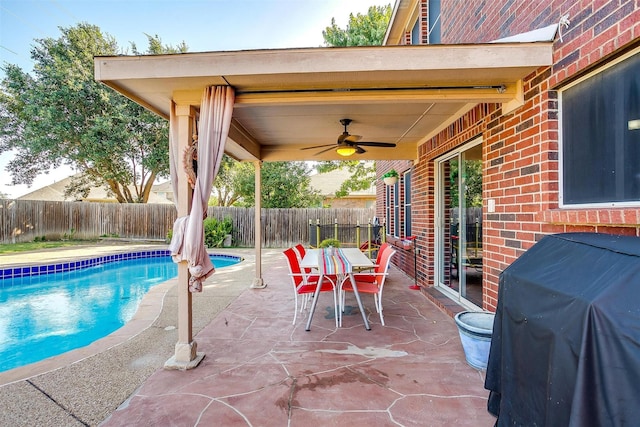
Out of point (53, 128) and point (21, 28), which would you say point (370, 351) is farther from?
point (21, 28)

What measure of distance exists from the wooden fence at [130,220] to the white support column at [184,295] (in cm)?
962

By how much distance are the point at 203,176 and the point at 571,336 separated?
2680 millimetres

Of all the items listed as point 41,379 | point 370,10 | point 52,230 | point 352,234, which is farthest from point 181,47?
point 41,379

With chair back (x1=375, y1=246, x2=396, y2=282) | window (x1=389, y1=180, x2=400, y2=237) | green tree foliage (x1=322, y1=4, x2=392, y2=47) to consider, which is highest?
green tree foliage (x1=322, y1=4, x2=392, y2=47)

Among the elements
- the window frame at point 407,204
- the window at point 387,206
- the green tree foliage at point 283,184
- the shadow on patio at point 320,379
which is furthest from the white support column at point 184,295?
the green tree foliage at point 283,184

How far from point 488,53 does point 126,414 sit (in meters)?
3.67

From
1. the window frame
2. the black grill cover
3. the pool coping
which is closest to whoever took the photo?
the black grill cover

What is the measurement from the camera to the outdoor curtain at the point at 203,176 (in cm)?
270

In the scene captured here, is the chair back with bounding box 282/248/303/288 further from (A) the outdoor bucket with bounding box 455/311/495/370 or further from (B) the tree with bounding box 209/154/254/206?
(B) the tree with bounding box 209/154/254/206

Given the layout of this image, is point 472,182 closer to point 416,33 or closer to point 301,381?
point 301,381

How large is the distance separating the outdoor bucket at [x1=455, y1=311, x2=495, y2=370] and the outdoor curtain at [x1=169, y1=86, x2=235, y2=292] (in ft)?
7.51

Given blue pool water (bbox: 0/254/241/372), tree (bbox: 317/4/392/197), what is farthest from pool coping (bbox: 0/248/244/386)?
tree (bbox: 317/4/392/197)

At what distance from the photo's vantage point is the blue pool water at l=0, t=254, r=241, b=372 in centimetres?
411

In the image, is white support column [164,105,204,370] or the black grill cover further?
white support column [164,105,204,370]
